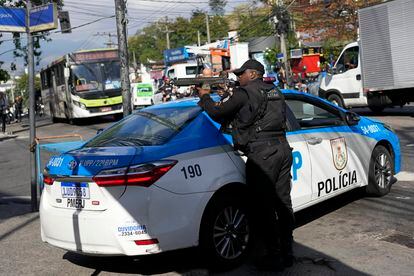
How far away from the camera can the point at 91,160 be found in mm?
4480

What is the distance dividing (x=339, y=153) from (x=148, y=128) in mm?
2275

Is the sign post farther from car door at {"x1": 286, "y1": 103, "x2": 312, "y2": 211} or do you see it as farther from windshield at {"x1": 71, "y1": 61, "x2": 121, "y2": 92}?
windshield at {"x1": 71, "y1": 61, "x2": 121, "y2": 92}

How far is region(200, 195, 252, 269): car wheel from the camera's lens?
176 inches

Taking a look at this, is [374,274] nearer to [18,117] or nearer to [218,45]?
[18,117]

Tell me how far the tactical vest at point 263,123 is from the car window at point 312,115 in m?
1.16

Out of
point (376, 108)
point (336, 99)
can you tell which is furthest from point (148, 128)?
point (376, 108)

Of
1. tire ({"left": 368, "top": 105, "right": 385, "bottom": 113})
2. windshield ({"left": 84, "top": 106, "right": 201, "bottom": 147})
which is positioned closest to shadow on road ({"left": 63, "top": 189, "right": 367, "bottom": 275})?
windshield ({"left": 84, "top": 106, "right": 201, "bottom": 147})

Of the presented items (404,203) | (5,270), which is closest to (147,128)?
(5,270)

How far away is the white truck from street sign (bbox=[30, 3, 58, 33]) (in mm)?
11407

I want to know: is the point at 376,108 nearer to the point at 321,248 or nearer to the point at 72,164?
the point at 321,248

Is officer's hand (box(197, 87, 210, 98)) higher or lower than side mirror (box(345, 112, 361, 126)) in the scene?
higher

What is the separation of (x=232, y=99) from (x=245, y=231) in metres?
1.22

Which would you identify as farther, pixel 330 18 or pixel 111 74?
pixel 330 18

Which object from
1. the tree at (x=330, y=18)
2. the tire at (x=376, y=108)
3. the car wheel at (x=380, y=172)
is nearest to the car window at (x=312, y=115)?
the car wheel at (x=380, y=172)
